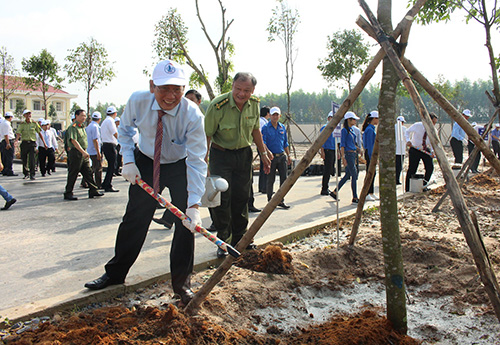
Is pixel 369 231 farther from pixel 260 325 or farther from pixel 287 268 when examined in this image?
pixel 260 325

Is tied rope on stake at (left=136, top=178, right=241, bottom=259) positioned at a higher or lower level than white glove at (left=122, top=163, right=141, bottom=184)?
lower

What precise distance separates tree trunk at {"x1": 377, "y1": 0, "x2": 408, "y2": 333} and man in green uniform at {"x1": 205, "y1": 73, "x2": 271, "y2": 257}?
179 centimetres

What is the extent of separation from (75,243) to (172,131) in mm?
2665

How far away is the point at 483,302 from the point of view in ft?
10.9

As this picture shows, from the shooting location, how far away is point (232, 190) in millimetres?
4551

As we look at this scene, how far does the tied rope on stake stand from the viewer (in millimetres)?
2797

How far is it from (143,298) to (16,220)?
13.8ft

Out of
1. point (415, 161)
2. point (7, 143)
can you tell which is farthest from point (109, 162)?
point (415, 161)

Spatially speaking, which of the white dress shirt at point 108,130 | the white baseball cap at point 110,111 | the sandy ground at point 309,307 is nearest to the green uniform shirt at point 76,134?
the white dress shirt at point 108,130

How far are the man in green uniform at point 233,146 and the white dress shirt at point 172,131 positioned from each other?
3.73ft

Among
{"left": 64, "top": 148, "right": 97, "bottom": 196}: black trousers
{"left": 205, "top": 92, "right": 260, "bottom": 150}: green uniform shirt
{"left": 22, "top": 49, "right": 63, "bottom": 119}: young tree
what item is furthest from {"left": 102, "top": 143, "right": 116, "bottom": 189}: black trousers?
{"left": 22, "top": 49, "right": 63, "bottom": 119}: young tree

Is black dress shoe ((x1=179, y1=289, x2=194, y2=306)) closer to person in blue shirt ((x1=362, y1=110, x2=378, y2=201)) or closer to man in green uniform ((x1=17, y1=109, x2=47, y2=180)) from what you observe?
person in blue shirt ((x1=362, y1=110, x2=378, y2=201))

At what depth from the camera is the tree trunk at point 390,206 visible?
2.72 meters

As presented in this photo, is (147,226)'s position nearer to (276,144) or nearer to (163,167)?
(163,167)
